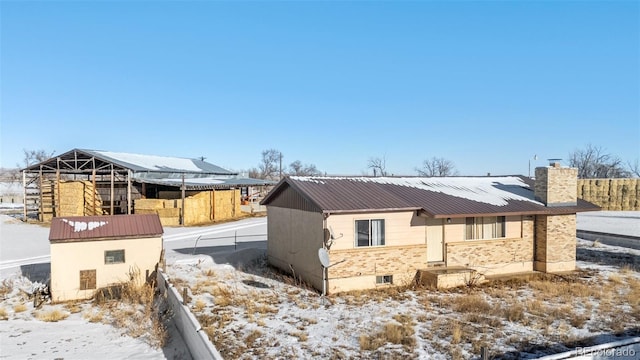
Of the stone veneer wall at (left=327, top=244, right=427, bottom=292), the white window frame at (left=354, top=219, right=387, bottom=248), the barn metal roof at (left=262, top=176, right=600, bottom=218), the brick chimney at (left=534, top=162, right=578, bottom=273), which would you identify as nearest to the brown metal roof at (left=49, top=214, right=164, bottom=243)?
the barn metal roof at (left=262, top=176, right=600, bottom=218)

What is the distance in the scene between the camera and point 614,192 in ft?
160

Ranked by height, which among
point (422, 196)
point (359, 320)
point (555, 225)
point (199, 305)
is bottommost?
point (359, 320)

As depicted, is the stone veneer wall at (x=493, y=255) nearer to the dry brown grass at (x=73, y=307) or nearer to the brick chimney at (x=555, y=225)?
the brick chimney at (x=555, y=225)

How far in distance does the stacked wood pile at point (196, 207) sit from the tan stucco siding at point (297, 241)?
16.6m

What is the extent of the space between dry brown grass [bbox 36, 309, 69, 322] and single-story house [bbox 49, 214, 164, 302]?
1.53 m

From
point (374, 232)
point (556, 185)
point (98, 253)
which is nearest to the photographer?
point (374, 232)

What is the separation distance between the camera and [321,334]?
11750 millimetres

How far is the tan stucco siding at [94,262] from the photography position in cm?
1634

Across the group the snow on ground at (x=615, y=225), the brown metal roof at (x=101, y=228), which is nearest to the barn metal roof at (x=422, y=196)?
the brown metal roof at (x=101, y=228)

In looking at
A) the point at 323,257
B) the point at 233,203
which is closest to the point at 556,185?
the point at 323,257

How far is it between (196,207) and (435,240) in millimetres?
25204

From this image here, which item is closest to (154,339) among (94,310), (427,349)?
(94,310)

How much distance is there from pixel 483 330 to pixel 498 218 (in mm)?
7966

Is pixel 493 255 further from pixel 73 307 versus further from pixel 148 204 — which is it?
pixel 148 204
